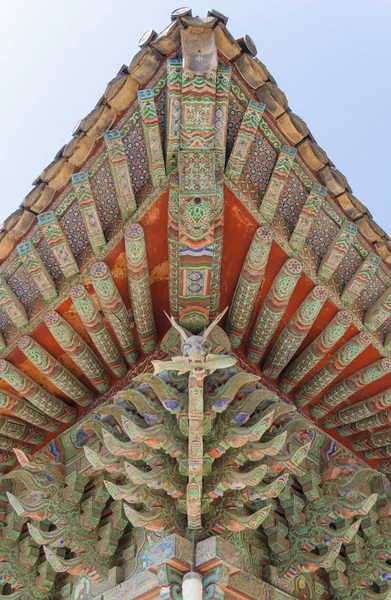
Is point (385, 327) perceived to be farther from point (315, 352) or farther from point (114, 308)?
point (114, 308)

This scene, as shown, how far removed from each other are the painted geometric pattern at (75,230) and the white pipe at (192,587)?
2.59 m

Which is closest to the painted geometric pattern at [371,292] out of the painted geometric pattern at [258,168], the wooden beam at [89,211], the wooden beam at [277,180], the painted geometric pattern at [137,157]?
the wooden beam at [277,180]

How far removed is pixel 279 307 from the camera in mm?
6094

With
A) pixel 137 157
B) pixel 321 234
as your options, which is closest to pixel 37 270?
pixel 137 157

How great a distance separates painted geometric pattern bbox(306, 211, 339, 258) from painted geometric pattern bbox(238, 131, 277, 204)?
1.80 feet

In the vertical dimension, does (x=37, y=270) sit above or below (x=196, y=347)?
below

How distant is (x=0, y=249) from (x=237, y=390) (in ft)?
7.20

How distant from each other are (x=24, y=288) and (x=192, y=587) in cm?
273

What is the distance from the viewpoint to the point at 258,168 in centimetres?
577

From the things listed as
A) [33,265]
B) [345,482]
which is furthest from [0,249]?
[345,482]

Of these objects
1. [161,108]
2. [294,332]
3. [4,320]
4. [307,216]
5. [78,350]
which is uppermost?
[307,216]

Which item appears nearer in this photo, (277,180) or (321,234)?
(277,180)

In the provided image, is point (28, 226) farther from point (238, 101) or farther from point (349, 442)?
point (349, 442)

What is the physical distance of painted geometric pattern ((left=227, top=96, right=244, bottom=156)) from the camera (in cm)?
547
